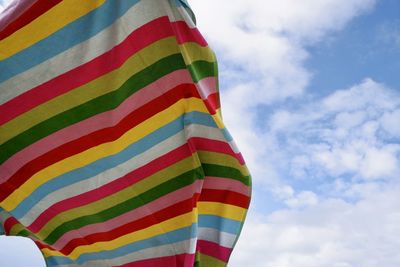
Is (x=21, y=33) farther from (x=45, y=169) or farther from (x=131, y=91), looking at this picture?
(x=45, y=169)

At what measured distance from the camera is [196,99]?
230cm

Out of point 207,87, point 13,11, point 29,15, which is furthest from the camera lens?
point 207,87

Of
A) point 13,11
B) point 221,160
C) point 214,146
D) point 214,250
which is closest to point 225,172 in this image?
point 221,160

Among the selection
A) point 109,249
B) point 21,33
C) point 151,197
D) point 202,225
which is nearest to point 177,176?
point 151,197

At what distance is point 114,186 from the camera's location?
251 centimetres

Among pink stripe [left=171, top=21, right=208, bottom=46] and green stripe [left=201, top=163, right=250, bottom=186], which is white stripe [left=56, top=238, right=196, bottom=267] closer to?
green stripe [left=201, top=163, right=250, bottom=186]

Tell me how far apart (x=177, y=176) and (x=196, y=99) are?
0.48m

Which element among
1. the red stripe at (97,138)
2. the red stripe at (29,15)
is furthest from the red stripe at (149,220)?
the red stripe at (29,15)

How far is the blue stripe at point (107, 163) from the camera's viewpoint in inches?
93.6

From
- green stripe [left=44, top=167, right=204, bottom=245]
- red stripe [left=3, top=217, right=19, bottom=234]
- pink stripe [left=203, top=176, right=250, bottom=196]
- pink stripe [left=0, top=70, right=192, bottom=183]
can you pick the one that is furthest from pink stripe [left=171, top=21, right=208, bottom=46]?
red stripe [left=3, top=217, right=19, bottom=234]

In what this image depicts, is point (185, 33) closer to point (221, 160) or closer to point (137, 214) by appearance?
point (221, 160)

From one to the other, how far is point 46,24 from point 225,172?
48.1 inches

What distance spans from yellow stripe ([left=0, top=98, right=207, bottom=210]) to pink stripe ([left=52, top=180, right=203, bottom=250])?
38cm

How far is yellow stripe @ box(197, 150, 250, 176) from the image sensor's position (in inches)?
99.3
